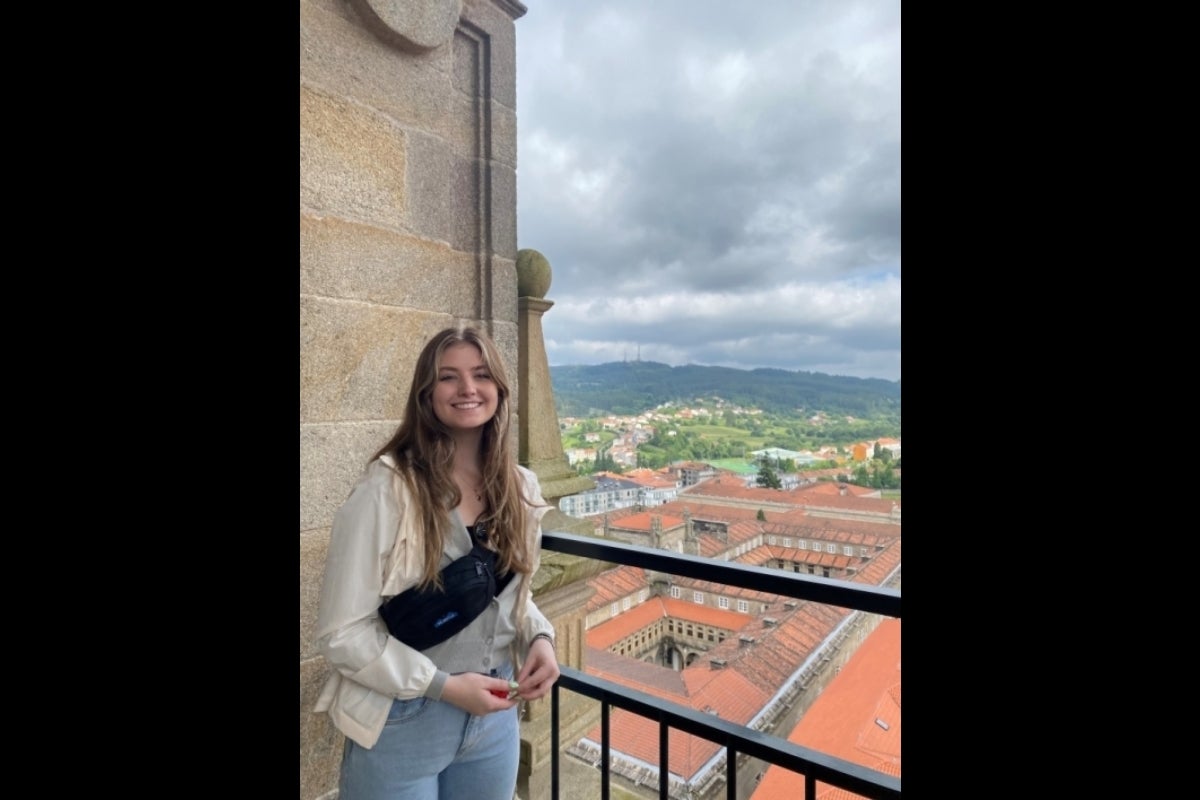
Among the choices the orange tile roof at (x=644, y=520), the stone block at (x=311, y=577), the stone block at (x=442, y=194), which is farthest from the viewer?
the stone block at (x=442, y=194)

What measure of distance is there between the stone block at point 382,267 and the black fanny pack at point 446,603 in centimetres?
70

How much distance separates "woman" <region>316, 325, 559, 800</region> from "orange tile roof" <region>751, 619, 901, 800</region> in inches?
20.0

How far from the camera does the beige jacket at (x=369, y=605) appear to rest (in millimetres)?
1112

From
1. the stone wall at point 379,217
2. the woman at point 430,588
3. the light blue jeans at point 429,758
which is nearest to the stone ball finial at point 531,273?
the stone wall at point 379,217

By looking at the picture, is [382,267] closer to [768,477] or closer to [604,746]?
[768,477]

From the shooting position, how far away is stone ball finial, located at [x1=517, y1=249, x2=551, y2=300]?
2012 millimetres

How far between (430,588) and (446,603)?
1.6 inches

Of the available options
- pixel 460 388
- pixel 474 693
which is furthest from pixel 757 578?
pixel 460 388

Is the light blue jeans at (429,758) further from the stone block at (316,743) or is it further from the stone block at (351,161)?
the stone block at (351,161)

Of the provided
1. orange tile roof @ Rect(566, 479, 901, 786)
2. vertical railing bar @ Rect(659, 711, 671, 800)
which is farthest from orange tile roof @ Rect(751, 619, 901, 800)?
vertical railing bar @ Rect(659, 711, 671, 800)
